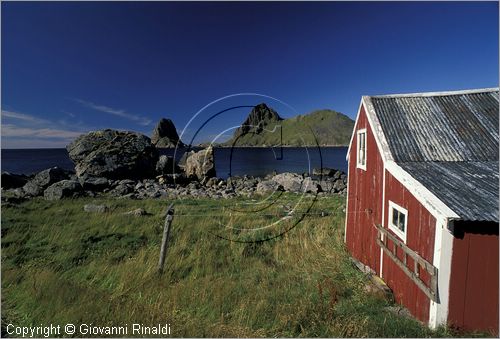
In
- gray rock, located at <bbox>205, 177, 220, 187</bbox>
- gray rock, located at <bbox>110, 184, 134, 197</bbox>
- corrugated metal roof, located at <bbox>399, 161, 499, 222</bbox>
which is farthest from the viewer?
gray rock, located at <bbox>205, 177, 220, 187</bbox>

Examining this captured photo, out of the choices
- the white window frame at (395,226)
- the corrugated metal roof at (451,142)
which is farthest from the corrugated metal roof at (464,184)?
the white window frame at (395,226)

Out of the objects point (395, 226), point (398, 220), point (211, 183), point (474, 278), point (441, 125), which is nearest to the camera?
point (474, 278)

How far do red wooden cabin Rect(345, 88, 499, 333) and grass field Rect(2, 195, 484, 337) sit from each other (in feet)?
2.56

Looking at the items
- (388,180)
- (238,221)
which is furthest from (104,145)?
(388,180)

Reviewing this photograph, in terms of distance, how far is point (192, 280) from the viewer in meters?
7.65

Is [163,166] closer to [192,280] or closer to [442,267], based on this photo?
[192,280]

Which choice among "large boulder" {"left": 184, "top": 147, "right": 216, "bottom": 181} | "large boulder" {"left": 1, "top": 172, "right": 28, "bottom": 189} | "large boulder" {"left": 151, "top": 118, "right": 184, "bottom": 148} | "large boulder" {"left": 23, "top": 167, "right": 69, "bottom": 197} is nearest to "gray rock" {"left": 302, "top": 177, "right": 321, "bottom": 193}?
"large boulder" {"left": 184, "top": 147, "right": 216, "bottom": 181}

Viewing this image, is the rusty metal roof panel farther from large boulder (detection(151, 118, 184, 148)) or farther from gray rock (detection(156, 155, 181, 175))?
large boulder (detection(151, 118, 184, 148))

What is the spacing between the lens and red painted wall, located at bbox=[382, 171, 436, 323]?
5.90 m

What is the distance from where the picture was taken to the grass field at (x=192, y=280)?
18.5 feet

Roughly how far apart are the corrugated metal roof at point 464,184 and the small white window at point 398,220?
3.26 feet

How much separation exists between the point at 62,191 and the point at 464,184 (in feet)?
73.8

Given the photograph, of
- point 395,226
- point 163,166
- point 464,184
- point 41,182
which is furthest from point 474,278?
point 163,166

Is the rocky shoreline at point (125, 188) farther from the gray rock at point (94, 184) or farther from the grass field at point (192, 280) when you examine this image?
the grass field at point (192, 280)
